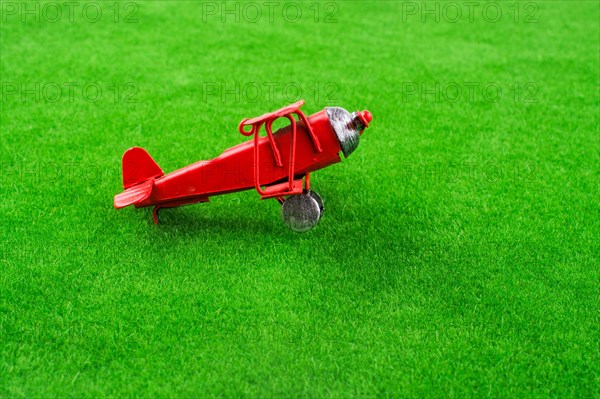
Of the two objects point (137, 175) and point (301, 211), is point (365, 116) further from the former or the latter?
point (137, 175)

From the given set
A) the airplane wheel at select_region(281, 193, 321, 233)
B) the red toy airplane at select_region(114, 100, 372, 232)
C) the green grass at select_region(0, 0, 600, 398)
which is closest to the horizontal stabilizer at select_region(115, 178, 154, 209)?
the red toy airplane at select_region(114, 100, 372, 232)

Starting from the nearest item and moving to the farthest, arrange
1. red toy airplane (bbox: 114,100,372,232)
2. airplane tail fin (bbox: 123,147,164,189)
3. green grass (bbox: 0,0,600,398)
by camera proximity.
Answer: green grass (bbox: 0,0,600,398) < red toy airplane (bbox: 114,100,372,232) < airplane tail fin (bbox: 123,147,164,189)

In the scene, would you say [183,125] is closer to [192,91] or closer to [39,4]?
[192,91]

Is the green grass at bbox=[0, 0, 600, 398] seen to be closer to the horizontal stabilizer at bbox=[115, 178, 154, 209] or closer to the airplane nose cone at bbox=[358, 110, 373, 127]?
the horizontal stabilizer at bbox=[115, 178, 154, 209]

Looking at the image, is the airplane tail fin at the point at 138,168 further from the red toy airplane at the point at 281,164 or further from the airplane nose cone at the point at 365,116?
the airplane nose cone at the point at 365,116

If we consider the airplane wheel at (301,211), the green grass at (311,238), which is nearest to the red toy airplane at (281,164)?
the airplane wheel at (301,211)

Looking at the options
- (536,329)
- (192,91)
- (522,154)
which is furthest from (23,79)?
(536,329)
